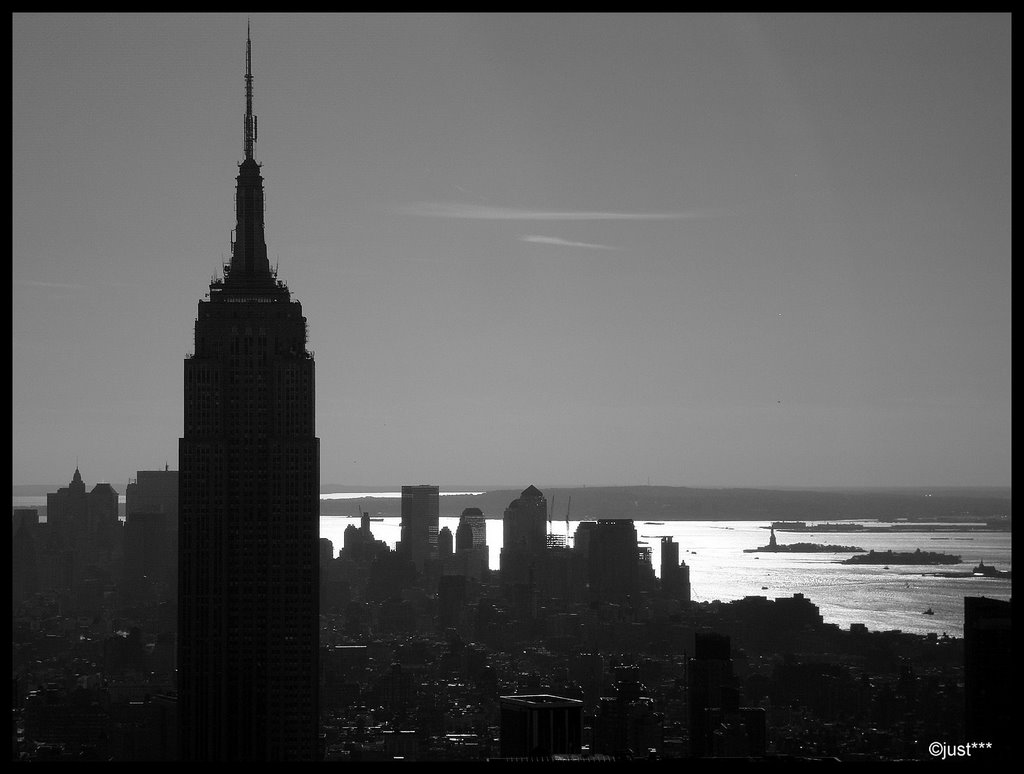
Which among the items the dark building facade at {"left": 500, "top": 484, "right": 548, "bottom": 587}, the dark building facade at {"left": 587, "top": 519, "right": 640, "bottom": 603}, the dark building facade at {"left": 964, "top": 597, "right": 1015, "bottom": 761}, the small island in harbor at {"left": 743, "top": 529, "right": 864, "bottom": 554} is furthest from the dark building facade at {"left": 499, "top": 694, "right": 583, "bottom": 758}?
the small island in harbor at {"left": 743, "top": 529, "right": 864, "bottom": 554}

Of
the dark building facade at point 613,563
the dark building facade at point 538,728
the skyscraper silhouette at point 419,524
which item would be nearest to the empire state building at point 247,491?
the skyscraper silhouette at point 419,524

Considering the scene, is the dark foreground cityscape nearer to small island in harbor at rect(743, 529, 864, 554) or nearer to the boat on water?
the boat on water

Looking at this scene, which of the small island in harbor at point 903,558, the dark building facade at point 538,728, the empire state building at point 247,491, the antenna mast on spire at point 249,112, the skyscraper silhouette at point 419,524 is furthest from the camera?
the skyscraper silhouette at point 419,524

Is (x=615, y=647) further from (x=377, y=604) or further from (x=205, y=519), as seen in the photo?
(x=205, y=519)

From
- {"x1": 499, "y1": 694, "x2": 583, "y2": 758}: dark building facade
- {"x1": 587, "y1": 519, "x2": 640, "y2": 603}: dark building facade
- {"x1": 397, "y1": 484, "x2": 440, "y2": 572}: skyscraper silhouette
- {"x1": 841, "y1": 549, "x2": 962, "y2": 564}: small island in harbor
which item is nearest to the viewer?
{"x1": 499, "y1": 694, "x2": 583, "y2": 758}: dark building facade

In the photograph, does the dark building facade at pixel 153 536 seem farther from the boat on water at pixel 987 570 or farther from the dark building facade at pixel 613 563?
the boat on water at pixel 987 570

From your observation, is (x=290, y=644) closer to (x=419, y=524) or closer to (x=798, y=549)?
(x=419, y=524)

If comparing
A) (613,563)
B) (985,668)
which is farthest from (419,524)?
(985,668)
